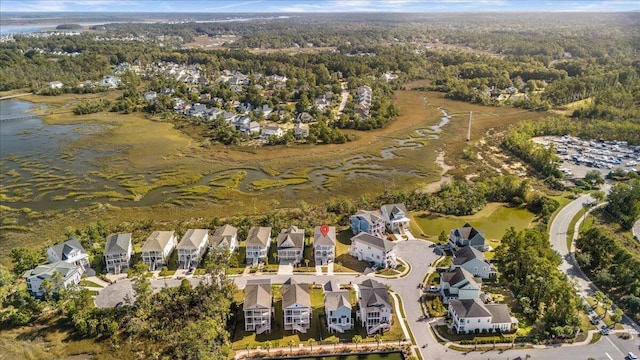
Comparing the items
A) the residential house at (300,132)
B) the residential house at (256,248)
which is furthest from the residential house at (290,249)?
the residential house at (300,132)

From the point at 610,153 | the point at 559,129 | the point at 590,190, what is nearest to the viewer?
the point at 590,190

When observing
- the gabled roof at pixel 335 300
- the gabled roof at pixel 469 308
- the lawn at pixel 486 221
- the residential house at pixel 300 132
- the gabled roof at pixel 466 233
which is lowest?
the lawn at pixel 486 221

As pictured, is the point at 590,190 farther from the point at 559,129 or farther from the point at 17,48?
the point at 17,48

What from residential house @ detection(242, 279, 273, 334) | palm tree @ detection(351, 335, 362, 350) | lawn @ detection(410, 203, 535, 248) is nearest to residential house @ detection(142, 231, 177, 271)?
residential house @ detection(242, 279, 273, 334)

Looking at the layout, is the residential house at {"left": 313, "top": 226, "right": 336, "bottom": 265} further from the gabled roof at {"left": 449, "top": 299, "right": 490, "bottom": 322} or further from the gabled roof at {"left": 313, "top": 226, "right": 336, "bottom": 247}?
the gabled roof at {"left": 449, "top": 299, "right": 490, "bottom": 322}

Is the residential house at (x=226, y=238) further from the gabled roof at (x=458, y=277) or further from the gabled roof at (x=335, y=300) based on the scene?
the gabled roof at (x=458, y=277)

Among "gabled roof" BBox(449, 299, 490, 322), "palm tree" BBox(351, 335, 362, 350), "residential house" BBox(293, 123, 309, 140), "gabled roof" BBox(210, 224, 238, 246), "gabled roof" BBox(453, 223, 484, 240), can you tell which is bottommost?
"palm tree" BBox(351, 335, 362, 350)

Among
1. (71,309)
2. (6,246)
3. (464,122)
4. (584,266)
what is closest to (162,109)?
(6,246)
